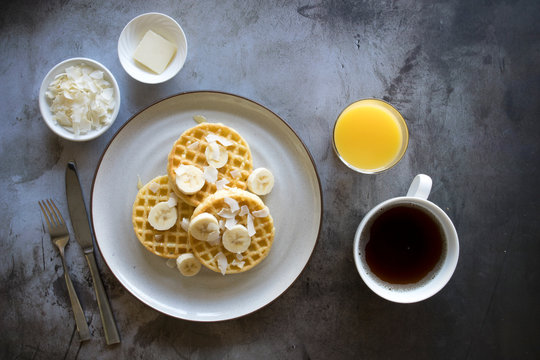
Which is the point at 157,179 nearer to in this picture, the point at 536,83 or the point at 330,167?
the point at 330,167

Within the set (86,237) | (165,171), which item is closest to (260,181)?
(165,171)

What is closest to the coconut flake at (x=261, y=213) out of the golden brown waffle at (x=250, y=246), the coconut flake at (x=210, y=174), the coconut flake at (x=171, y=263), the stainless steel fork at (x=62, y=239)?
the golden brown waffle at (x=250, y=246)

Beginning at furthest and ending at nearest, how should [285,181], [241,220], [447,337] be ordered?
[447,337] → [285,181] → [241,220]

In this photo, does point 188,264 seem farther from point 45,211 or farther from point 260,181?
point 45,211

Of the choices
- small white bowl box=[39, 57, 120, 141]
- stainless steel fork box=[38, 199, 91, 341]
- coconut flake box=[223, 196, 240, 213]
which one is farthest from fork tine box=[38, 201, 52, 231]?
coconut flake box=[223, 196, 240, 213]

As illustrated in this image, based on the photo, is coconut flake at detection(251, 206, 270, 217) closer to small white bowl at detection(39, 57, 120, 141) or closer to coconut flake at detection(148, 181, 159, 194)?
coconut flake at detection(148, 181, 159, 194)

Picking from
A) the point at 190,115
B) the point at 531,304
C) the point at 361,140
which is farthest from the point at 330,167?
the point at 531,304

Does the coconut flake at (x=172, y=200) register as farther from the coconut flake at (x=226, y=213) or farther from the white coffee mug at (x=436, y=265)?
the white coffee mug at (x=436, y=265)

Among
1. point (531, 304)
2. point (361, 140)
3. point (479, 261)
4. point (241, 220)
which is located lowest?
point (531, 304)
